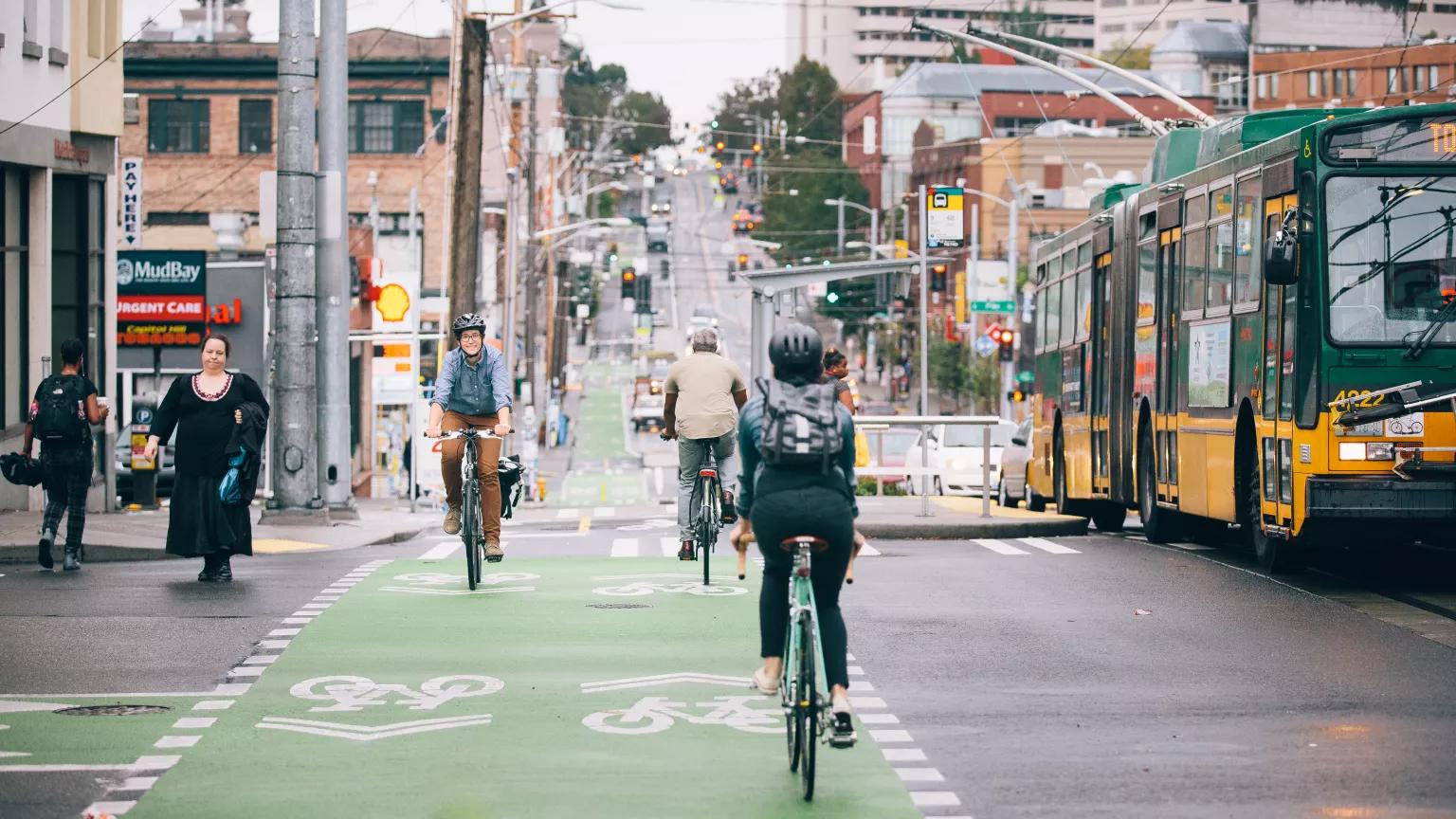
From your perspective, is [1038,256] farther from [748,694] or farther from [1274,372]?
[748,694]

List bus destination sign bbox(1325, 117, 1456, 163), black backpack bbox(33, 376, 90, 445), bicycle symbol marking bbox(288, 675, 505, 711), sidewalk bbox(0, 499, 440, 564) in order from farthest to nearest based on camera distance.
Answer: sidewalk bbox(0, 499, 440, 564)
black backpack bbox(33, 376, 90, 445)
bus destination sign bbox(1325, 117, 1456, 163)
bicycle symbol marking bbox(288, 675, 505, 711)

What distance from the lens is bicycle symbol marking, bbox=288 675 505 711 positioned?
1137cm

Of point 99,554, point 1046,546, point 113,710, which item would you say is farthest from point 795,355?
point 1046,546

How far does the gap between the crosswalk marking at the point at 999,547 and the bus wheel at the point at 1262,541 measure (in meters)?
3.15

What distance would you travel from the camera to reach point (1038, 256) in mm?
31469

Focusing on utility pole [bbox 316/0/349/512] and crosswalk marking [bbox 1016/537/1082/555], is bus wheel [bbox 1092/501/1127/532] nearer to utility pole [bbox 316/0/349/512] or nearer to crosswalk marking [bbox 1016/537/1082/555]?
crosswalk marking [bbox 1016/537/1082/555]

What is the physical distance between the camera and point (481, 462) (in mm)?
16641

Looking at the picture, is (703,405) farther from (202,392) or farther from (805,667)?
(805,667)

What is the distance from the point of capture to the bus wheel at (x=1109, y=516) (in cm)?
2688

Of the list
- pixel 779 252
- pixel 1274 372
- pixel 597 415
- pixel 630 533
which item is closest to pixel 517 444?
pixel 597 415

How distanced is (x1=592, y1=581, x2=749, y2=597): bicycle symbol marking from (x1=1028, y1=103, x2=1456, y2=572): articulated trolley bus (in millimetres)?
4084

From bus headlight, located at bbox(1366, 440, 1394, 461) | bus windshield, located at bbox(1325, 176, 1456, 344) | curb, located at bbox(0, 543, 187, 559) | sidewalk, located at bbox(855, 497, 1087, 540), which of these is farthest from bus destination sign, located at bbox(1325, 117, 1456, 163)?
curb, located at bbox(0, 543, 187, 559)

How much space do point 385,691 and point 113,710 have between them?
1385mm

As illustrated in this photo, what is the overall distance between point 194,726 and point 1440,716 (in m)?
5.71
